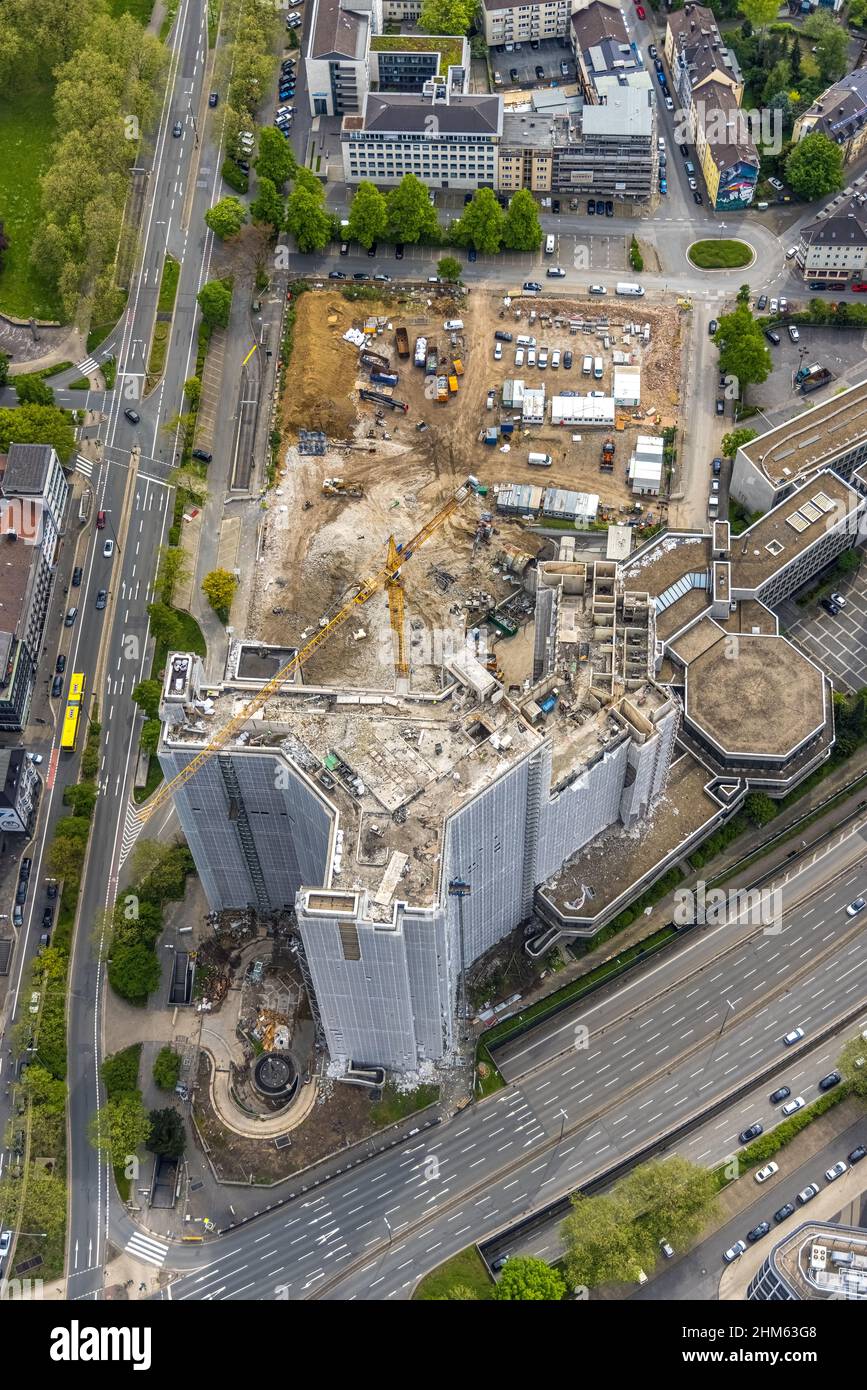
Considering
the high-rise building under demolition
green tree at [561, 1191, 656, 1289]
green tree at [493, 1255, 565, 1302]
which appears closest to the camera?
the high-rise building under demolition

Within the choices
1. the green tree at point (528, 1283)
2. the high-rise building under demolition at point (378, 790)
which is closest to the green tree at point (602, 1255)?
the green tree at point (528, 1283)

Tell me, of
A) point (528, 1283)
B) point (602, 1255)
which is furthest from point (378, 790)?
point (602, 1255)

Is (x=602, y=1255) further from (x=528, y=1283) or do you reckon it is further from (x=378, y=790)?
(x=378, y=790)

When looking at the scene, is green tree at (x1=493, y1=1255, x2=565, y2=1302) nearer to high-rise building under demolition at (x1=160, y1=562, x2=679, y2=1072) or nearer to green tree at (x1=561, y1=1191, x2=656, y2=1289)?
green tree at (x1=561, y1=1191, x2=656, y2=1289)

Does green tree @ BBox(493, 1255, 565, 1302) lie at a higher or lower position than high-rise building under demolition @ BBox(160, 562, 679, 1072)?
lower

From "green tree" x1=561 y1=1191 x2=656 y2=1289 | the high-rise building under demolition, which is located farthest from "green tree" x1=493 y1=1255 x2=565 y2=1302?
the high-rise building under demolition

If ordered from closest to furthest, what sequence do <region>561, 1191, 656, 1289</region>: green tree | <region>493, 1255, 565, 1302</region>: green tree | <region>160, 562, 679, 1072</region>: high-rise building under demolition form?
1. <region>160, 562, 679, 1072</region>: high-rise building under demolition
2. <region>493, 1255, 565, 1302</region>: green tree
3. <region>561, 1191, 656, 1289</region>: green tree

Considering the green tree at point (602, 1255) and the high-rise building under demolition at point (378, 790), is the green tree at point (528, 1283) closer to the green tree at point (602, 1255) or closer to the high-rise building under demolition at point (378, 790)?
the green tree at point (602, 1255)

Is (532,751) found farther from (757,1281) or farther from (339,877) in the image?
(757,1281)
